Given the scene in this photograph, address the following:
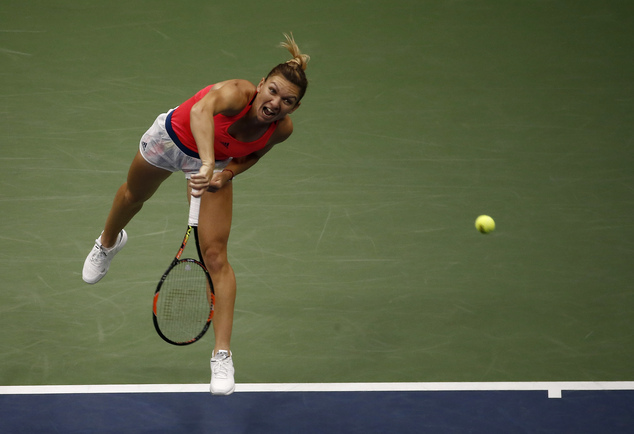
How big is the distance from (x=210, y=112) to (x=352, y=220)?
2.40 m

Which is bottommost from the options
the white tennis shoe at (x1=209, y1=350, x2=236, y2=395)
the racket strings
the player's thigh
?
the white tennis shoe at (x1=209, y1=350, x2=236, y2=395)

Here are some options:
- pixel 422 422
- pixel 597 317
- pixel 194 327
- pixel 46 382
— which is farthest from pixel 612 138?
pixel 46 382

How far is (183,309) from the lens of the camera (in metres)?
4.57

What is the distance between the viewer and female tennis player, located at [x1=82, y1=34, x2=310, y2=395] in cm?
376

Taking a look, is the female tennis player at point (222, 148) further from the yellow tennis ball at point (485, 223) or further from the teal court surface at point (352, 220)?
the yellow tennis ball at point (485, 223)

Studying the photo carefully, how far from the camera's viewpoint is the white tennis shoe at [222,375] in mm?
3957

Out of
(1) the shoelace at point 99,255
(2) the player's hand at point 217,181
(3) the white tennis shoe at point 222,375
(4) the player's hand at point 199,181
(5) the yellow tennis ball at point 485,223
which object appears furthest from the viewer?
(5) the yellow tennis ball at point 485,223

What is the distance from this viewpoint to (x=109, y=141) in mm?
6215

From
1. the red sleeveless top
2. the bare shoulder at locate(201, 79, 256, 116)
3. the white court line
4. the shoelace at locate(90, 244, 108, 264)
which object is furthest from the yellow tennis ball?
the shoelace at locate(90, 244, 108, 264)

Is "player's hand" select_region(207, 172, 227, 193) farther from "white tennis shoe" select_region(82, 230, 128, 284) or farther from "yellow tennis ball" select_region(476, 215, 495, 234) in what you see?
"yellow tennis ball" select_region(476, 215, 495, 234)

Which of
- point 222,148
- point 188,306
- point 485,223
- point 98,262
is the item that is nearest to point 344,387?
point 188,306

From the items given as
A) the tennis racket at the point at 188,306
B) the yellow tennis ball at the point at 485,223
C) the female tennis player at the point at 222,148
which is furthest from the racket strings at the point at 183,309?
the yellow tennis ball at the point at 485,223

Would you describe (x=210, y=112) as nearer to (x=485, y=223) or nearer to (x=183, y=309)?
(x=183, y=309)

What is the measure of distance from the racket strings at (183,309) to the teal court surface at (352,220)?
27 centimetres
